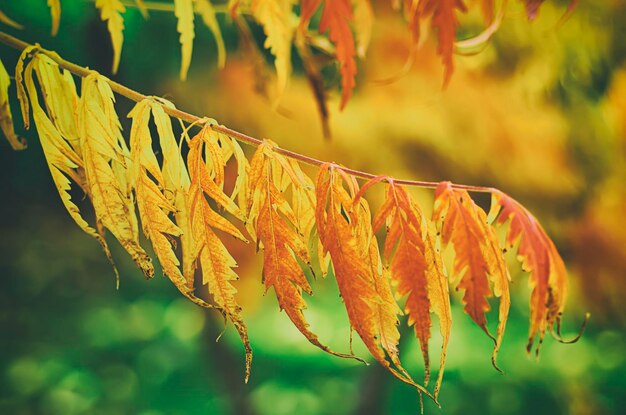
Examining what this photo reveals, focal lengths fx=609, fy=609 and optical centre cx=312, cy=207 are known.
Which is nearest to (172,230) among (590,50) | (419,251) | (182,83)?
(419,251)

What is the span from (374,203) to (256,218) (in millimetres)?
540

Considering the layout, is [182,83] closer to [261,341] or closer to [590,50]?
[261,341]

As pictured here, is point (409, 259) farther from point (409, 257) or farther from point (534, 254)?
point (534, 254)

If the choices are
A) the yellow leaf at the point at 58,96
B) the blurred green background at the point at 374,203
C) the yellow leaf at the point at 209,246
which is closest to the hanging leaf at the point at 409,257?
the yellow leaf at the point at 209,246

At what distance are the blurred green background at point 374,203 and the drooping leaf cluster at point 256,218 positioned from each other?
1.44 feet

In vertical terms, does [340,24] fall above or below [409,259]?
above

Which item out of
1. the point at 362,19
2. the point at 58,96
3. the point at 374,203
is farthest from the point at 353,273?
the point at 374,203

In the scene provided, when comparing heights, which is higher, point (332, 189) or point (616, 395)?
point (332, 189)

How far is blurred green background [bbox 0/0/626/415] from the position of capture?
91cm

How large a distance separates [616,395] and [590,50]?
637 millimetres

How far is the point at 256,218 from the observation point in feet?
1.65

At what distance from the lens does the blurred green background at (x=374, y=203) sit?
0.91m

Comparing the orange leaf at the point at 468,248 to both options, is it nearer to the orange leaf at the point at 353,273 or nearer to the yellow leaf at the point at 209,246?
the orange leaf at the point at 353,273

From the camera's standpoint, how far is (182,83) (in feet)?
3.17
